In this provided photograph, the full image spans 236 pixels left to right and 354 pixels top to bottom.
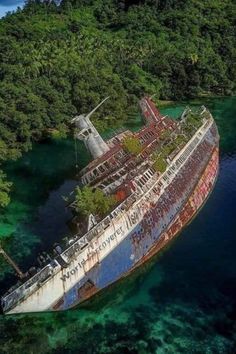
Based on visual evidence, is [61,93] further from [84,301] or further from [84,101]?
[84,301]

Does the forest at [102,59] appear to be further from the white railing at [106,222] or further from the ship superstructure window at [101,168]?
the white railing at [106,222]

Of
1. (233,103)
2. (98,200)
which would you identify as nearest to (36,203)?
(98,200)

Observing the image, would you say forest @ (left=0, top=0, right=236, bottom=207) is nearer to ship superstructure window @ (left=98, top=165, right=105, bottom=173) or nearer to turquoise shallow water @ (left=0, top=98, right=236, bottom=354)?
turquoise shallow water @ (left=0, top=98, right=236, bottom=354)

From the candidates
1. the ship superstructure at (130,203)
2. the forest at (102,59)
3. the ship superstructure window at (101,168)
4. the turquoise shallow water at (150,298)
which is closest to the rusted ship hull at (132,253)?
the ship superstructure at (130,203)

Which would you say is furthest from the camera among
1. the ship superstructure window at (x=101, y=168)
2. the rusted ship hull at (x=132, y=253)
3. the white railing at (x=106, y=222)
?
the ship superstructure window at (x=101, y=168)

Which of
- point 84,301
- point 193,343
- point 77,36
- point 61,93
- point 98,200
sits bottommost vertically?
point 193,343

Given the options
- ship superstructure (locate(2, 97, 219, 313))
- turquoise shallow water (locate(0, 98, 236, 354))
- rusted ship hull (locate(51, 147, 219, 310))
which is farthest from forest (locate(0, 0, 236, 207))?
rusted ship hull (locate(51, 147, 219, 310))

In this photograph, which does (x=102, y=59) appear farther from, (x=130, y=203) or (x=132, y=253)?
(x=132, y=253)
